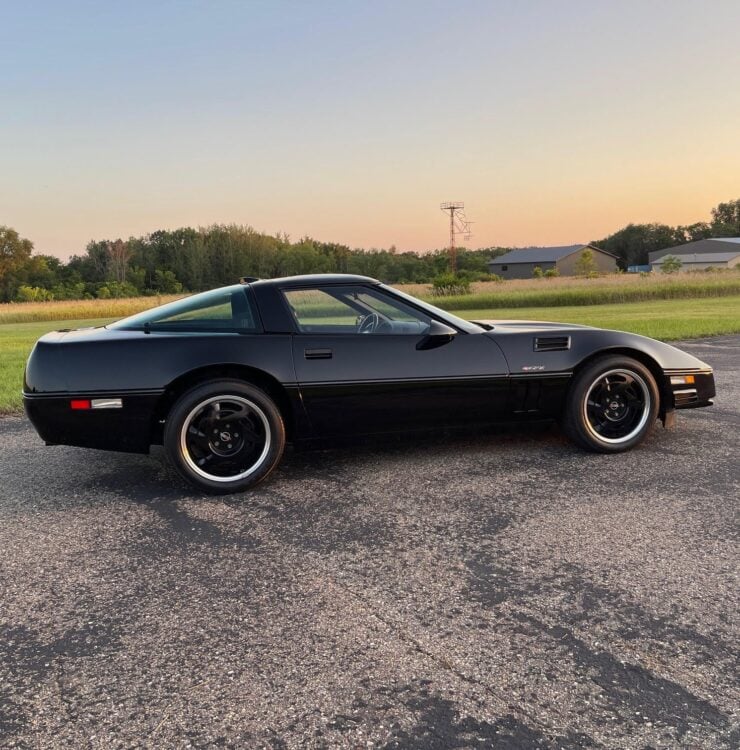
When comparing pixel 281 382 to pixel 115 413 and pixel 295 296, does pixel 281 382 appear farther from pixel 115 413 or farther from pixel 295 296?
pixel 115 413

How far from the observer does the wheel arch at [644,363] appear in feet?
13.1

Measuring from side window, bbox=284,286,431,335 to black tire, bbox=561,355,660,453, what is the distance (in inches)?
43.3

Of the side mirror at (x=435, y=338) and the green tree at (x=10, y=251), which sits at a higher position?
the green tree at (x=10, y=251)

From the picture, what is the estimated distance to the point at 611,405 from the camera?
405 cm

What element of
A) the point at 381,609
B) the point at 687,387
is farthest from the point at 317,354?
the point at 687,387

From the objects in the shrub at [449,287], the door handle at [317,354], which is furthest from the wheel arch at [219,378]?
the shrub at [449,287]

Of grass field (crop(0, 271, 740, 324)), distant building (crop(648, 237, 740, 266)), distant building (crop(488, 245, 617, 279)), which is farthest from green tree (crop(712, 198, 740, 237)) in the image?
grass field (crop(0, 271, 740, 324))

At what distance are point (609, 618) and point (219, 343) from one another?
7.98 feet

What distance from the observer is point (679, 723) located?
1.65 m

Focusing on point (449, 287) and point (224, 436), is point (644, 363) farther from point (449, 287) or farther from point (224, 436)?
point (449, 287)

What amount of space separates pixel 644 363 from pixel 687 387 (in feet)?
1.13

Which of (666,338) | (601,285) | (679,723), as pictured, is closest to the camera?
(679,723)

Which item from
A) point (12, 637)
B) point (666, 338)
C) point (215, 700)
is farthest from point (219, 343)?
point (666, 338)

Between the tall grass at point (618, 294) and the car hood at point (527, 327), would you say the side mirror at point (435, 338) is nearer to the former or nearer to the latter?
the car hood at point (527, 327)
